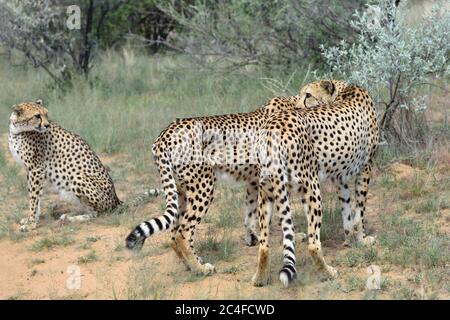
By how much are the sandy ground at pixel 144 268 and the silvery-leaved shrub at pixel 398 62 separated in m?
0.59

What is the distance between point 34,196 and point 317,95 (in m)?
2.25

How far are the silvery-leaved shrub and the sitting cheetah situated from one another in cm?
207

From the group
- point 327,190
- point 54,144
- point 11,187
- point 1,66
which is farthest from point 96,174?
point 1,66

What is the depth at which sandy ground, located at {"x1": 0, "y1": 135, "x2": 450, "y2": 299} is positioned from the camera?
440cm

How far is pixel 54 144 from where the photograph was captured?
20.5 ft

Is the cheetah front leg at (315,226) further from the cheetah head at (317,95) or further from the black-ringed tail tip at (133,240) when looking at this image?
the black-ringed tail tip at (133,240)

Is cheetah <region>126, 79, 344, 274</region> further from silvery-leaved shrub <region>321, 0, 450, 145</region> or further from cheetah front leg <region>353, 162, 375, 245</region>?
silvery-leaved shrub <region>321, 0, 450, 145</region>

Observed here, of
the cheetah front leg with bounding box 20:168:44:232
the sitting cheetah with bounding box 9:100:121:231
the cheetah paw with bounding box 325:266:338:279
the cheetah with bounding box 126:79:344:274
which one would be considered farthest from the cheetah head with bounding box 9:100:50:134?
the cheetah paw with bounding box 325:266:338:279

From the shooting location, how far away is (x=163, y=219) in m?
4.45

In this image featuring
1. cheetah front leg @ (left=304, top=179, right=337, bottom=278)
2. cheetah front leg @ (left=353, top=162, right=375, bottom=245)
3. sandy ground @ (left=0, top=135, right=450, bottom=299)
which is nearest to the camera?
sandy ground @ (left=0, top=135, right=450, bottom=299)

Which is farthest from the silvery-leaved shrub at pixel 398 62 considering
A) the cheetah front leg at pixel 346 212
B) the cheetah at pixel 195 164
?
the cheetah at pixel 195 164

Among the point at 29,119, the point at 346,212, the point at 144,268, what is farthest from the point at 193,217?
the point at 29,119

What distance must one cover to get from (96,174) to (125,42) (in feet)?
23.3

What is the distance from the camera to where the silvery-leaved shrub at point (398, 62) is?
6.37 meters
